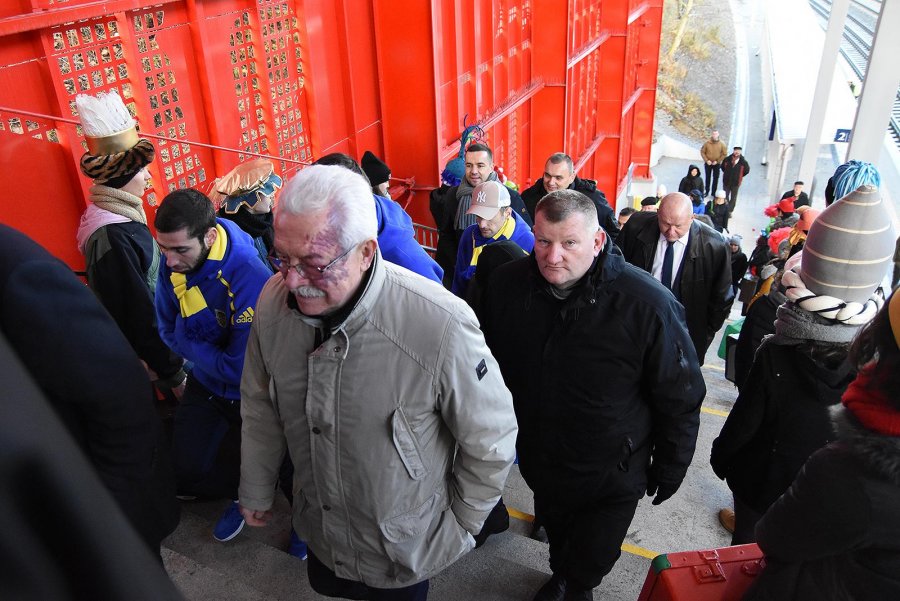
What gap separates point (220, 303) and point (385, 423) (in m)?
1.39

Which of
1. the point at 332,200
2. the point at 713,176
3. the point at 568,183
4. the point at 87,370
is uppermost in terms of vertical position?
the point at 332,200

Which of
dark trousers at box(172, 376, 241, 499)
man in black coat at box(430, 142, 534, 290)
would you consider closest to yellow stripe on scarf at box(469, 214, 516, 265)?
man in black coat at box(430, 142, 534, 290)

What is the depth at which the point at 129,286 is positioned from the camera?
11.1ft

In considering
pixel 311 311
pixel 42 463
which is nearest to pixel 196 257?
pixel 311 311

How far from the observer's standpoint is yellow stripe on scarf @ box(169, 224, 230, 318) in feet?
9.44

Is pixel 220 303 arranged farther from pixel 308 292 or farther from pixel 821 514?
pixel 821 514

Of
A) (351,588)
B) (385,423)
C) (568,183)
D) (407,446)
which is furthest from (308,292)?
(568,183)

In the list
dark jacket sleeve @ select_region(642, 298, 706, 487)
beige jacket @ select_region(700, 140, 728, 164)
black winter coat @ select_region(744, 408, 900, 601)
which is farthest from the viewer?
beige jacket @ select_region(700, 140, 728, 164)

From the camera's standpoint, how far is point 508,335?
9.16ft

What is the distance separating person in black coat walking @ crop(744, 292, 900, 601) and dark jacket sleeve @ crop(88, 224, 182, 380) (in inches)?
122

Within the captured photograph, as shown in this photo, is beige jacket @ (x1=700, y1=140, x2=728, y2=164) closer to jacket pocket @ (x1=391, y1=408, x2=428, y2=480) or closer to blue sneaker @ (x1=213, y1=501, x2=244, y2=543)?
blue sneaker @ (x1=213, y1=501, x2=244, y2=543)

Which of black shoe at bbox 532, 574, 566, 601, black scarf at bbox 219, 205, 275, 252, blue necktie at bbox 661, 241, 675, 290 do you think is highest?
black scarf at bbox 219, 205, 275, 252

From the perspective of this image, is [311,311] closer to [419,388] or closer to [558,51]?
[419,388]

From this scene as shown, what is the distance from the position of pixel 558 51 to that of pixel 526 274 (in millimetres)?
9680
